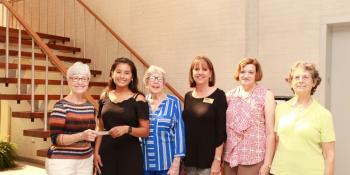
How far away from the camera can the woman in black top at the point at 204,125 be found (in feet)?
7.84

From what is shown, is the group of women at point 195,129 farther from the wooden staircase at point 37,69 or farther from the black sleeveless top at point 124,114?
the wooden staircase at point 37,69

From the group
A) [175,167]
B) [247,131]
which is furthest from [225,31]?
[175,167]

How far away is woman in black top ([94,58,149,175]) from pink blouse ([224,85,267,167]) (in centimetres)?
55

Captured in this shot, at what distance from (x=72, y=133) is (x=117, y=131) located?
253 mm

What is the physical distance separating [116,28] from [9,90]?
1912 millimetres

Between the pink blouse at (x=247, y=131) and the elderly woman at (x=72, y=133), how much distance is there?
877 mm

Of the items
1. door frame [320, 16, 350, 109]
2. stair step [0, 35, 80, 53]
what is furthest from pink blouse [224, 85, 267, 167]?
stair step [0, 35, 80, 53]

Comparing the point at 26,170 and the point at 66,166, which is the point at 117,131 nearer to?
the point at 66,166

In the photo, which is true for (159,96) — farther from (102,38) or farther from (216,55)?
(102,38)

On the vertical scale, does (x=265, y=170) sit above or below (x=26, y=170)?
above

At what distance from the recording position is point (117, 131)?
2.15 metres

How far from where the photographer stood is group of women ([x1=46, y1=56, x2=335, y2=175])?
79.0 inches

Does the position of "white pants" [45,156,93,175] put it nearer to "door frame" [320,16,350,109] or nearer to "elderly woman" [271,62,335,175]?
"elderly woman" [271,62,335,175]

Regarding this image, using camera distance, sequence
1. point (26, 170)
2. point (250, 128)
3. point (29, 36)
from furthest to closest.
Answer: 1. point (29, 36)
2. point (26, 170)
3. point (250, 128)
